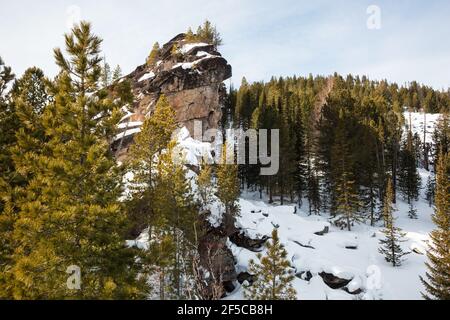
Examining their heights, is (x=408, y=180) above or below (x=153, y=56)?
below

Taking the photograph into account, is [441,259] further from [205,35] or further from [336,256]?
[205,35]

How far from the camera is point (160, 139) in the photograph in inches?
1057

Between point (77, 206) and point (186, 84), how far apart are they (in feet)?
137

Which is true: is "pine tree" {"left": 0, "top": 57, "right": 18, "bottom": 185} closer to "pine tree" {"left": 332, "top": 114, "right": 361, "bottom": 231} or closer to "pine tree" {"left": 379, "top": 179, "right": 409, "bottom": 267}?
"pine tree" {"left": 379, "top": 179, "right": 409, "bottom": 267}

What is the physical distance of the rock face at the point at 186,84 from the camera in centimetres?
5019

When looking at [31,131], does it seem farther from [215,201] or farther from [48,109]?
[215,201]

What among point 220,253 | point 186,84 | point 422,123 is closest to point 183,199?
point 220,253

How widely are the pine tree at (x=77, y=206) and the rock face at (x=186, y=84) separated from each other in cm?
3502

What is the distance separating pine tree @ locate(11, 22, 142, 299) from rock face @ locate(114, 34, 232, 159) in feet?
115

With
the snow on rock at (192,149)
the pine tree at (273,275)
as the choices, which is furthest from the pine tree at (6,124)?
the snow on rock at (192,149)

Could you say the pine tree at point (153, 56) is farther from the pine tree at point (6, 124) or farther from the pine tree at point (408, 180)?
the pine tree at point (408, 180)

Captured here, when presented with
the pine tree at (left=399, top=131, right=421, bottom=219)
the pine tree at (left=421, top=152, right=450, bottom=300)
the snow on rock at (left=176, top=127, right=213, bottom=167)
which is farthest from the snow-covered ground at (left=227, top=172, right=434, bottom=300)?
the pine tree at (left=399, top=131, right=421, bottom=219)

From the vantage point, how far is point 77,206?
11.4 metres

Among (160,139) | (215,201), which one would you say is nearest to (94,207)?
(160,139)
